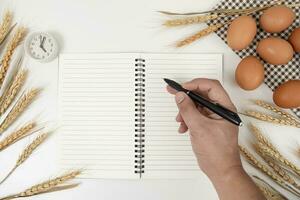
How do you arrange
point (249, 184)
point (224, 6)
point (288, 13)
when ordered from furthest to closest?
point (224, 6) < point (288, 13) < point (249, 184)

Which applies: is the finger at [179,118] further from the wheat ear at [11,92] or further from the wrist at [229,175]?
the wheat ear at [11,92]

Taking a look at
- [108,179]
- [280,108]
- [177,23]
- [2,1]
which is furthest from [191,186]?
[2,1]

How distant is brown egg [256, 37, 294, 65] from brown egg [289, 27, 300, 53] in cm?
2

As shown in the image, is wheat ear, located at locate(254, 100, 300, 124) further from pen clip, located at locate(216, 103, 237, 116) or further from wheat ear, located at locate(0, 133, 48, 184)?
wheat ear, located at locate(0, 133, 48, 184)

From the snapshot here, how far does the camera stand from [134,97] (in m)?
1.08

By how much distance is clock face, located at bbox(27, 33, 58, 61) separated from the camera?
1.06m

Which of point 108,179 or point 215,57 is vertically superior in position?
point 215,57

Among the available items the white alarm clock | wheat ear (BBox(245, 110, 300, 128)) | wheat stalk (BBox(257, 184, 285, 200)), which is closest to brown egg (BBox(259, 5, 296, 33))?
wheat ear (BBox(245, 110, 300, 128))

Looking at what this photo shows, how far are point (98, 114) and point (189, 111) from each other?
323 mm

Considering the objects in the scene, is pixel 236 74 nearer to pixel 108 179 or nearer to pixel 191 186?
pixel 191 186

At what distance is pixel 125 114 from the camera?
1.08 m

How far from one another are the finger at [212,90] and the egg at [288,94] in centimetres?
17

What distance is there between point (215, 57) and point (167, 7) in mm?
209

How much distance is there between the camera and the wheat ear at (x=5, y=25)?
3.49 ft
